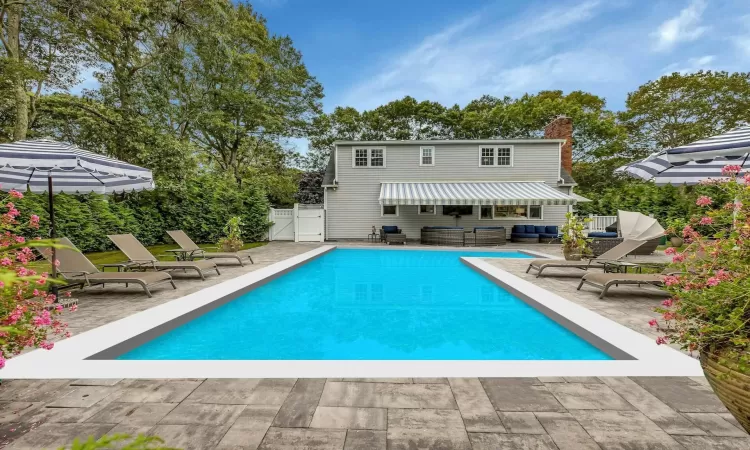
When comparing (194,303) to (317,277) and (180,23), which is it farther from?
(180,23)

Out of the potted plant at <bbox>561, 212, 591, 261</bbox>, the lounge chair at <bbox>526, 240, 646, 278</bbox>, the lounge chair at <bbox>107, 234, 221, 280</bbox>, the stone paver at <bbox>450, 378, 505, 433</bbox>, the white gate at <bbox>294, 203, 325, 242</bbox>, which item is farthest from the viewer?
the white gate at <bbox>294, 203, 325, 242</bbox>

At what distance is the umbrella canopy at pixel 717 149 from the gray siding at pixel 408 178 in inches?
637

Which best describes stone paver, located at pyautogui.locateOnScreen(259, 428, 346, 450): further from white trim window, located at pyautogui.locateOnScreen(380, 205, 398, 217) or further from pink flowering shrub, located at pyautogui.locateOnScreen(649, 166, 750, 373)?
white trim window, located at pyautogui.locateOnScreen(380, 205, 398, 217)

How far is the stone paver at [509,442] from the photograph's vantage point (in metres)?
2.53

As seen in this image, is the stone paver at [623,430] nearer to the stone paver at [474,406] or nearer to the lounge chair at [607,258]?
the stone paver at [474,406]

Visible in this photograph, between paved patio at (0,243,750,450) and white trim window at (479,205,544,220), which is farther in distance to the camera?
white trim window at (479,205,544,220)

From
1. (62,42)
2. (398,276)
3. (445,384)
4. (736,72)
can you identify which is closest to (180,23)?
(62,42)

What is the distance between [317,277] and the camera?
10.9 meters

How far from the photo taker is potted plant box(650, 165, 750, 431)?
218 cm

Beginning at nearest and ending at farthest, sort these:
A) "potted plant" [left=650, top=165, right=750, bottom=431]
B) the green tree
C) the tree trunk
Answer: "potted plant" [left=650, top=165, right=750, bottom=431] < the tree trunk < the green tree

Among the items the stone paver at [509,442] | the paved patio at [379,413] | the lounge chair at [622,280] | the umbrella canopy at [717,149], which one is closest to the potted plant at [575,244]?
the lounge chair at [622,280]

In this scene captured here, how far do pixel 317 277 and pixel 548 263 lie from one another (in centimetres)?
661

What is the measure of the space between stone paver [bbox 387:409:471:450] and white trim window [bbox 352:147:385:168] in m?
20.1

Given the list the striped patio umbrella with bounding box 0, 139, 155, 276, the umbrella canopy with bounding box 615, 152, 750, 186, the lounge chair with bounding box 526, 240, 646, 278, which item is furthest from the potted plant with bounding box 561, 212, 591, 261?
the striped patio umbrella with bounding box 0, 139, 155, 276
